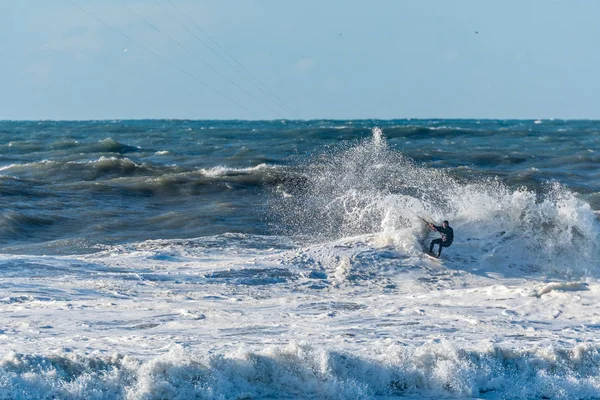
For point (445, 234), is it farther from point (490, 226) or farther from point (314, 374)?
point (314, 374)

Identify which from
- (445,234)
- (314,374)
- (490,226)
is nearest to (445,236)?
(445,234)

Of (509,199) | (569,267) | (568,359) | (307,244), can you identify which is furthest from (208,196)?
(568,359)

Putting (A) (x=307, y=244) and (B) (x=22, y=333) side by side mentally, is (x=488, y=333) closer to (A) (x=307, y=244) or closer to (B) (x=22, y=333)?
(B) (x=22, y=333)

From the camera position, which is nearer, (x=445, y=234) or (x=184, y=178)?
(x=445, y=234)

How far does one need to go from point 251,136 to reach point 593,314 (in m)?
50.0

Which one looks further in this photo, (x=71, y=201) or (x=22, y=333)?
(x=71, y=201)

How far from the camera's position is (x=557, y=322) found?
11500mm

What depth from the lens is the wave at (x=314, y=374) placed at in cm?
841

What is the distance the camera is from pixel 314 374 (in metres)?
8.99

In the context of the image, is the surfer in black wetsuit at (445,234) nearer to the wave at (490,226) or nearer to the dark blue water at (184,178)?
the wave at (490,226)

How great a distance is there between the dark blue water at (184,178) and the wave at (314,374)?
8.72m

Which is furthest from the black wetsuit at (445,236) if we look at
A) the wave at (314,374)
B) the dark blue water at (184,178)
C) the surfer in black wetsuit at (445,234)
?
the wave at (314,374)

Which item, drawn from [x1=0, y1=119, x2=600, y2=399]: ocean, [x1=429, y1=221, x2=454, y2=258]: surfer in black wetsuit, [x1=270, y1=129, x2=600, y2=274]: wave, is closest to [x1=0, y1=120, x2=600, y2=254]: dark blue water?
[x1=0, y1=119, x2=600, y2=399]: ocean

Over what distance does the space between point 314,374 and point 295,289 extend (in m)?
4.76
